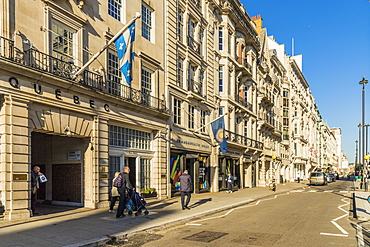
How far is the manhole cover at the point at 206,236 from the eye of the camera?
9.06m

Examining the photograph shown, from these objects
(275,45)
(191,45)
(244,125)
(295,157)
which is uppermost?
(275,45)

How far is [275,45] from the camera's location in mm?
63906

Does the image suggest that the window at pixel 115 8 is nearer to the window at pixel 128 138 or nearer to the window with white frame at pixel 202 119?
the window at pixel 128 138

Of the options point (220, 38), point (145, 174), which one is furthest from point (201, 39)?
point (145, 174)

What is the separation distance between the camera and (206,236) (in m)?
9.47

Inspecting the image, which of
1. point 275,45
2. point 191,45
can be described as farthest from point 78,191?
point 275,45

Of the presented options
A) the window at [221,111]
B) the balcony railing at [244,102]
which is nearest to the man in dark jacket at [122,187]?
the window at [221,111]

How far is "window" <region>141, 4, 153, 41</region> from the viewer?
64.8ft

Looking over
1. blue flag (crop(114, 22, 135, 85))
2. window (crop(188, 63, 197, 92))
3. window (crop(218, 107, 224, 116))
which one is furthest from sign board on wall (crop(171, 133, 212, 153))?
blue flag (crop(114, 22, 135, 85))

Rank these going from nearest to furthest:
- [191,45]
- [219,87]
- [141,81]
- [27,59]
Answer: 1. [27,59]
2. [141,81]
3. [191,45]
4. [219,87]

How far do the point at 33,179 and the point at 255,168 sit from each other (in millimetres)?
31000

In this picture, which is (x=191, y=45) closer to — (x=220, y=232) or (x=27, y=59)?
(x=27, y=59)

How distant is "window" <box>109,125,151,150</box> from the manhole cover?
813 cm

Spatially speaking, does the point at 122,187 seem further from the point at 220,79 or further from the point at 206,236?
the point at 220,79
